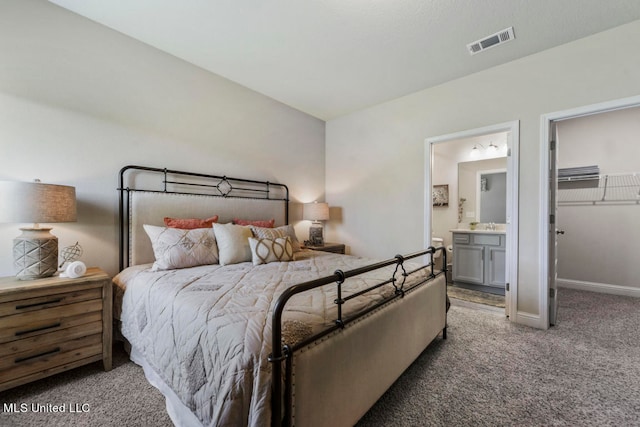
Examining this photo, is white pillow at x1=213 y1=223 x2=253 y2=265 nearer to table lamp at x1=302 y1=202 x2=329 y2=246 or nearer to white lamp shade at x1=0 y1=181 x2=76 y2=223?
white lamp shade at x1=0 y1=181 x2=76 y2=223

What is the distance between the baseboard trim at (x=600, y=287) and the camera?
147 inches

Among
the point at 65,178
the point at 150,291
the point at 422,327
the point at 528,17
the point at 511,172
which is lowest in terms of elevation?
the point at 422,327

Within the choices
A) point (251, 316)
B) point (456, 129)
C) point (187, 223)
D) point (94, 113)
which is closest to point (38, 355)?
point (187, 223)

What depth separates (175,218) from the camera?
277 centimetres

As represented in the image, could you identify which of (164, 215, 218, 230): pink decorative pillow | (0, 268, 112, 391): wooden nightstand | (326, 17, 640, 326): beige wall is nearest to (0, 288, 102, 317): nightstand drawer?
(0, 268, 112, 391): wooden nightstand

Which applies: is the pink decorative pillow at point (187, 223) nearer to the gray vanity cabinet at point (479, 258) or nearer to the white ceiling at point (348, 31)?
the white ceiling at point (348, 31)

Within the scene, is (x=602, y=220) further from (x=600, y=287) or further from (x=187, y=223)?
(x=187, y=223)

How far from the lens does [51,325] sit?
1.77m

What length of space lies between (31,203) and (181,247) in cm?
95

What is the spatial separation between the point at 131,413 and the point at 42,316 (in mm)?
874

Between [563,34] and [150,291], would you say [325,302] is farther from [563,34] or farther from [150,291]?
[563,34]

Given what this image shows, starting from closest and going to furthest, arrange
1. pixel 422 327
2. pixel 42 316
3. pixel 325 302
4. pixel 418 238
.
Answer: pixel 325 302 < pixel 42 316 < pixel 422 327 < pixel 418 238

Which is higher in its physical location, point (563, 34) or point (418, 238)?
point (563, 34)

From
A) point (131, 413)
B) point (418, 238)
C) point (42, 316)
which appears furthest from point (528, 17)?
point (42, 316)
